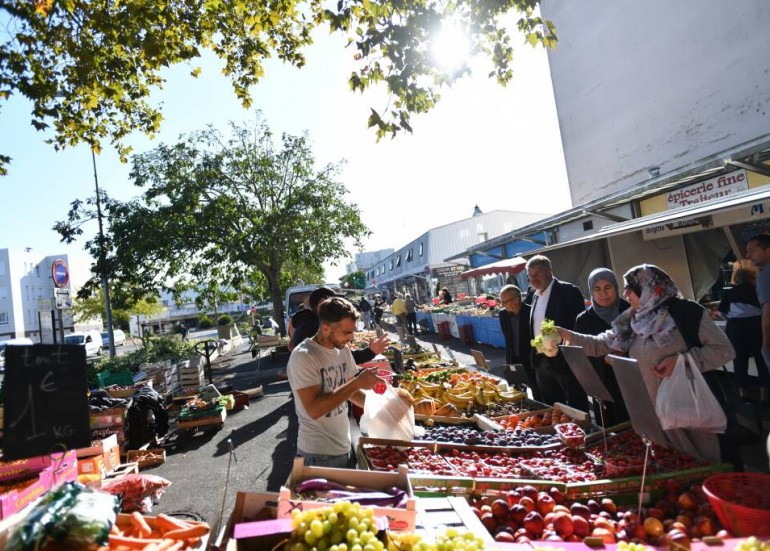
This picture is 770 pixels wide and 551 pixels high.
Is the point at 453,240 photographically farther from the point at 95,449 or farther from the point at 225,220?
the point at 95,449

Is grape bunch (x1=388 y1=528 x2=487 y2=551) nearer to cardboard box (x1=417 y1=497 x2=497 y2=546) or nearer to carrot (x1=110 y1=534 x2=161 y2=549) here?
cardboard box (x1=417 y1=497 x2=497 y2=546)

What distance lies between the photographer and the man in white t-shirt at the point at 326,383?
8.47 ft

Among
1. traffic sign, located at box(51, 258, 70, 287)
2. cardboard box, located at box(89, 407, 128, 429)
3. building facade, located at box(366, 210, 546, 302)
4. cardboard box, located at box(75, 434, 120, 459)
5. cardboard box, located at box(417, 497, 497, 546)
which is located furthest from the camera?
building facade, located at box(366, 210, 546, 302)

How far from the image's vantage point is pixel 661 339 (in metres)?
3.19

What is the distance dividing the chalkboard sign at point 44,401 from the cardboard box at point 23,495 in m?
1.85

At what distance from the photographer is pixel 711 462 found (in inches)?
109

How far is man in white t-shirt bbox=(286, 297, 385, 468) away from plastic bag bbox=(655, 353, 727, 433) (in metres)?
1.98

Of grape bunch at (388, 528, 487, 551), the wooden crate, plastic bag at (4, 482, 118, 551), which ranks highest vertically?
plastic bag at (4, 482, 118, 551)

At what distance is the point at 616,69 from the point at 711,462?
632 inches

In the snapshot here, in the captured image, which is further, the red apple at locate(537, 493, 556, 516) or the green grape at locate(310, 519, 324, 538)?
the red apple at locate(537, 493, 556, 516)

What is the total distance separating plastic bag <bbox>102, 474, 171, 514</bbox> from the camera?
4.42 m

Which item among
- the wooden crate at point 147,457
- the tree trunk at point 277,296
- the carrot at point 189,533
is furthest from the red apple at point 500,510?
the tree trunk at point 277,296

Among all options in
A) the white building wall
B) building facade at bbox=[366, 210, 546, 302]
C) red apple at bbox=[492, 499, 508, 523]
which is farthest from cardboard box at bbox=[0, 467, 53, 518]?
building facade at bbox=[366, 210, 546, 302]

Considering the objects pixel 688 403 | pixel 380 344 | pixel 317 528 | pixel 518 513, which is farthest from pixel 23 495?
pixel 688 403
